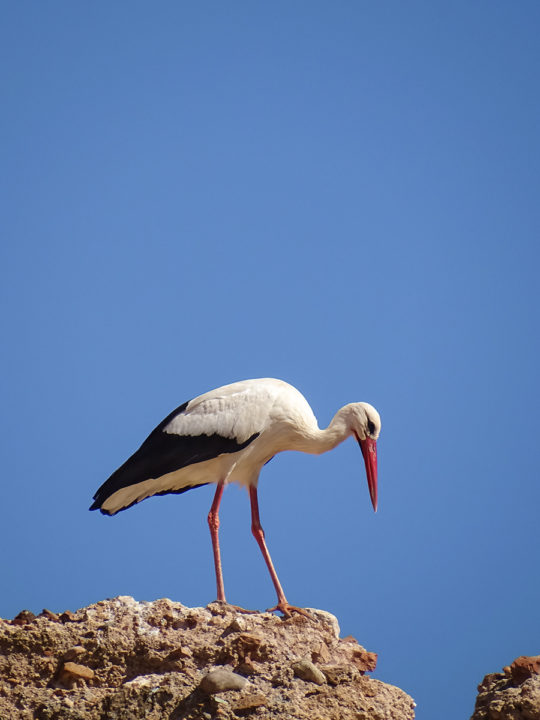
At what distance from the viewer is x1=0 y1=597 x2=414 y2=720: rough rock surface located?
22.1ft

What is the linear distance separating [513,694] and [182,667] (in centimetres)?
236

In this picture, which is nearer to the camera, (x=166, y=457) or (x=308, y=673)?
(x=308, y=673)

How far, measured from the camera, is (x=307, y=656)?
7.44m

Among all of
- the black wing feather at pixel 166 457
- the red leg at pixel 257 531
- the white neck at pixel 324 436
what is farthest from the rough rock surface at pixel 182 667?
the white neck at pixel 324 436

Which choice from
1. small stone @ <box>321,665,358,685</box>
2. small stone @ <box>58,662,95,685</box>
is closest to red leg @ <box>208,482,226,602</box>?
small stone @ <box>58,662,95,685</box>

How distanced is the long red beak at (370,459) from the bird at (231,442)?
11 mm

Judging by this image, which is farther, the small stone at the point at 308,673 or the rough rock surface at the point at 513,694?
the small stone at the point at 308,673

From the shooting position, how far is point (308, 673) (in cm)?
698

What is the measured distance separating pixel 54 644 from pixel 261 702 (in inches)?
76.2

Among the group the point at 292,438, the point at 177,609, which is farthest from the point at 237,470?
the point at 177,609

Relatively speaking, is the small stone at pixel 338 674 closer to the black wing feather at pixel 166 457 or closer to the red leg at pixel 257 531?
the red leg at pixel 257 531

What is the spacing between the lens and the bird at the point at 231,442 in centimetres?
1025

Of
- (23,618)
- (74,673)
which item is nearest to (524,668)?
(74,673)

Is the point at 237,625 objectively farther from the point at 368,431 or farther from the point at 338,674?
the point at 368,431
